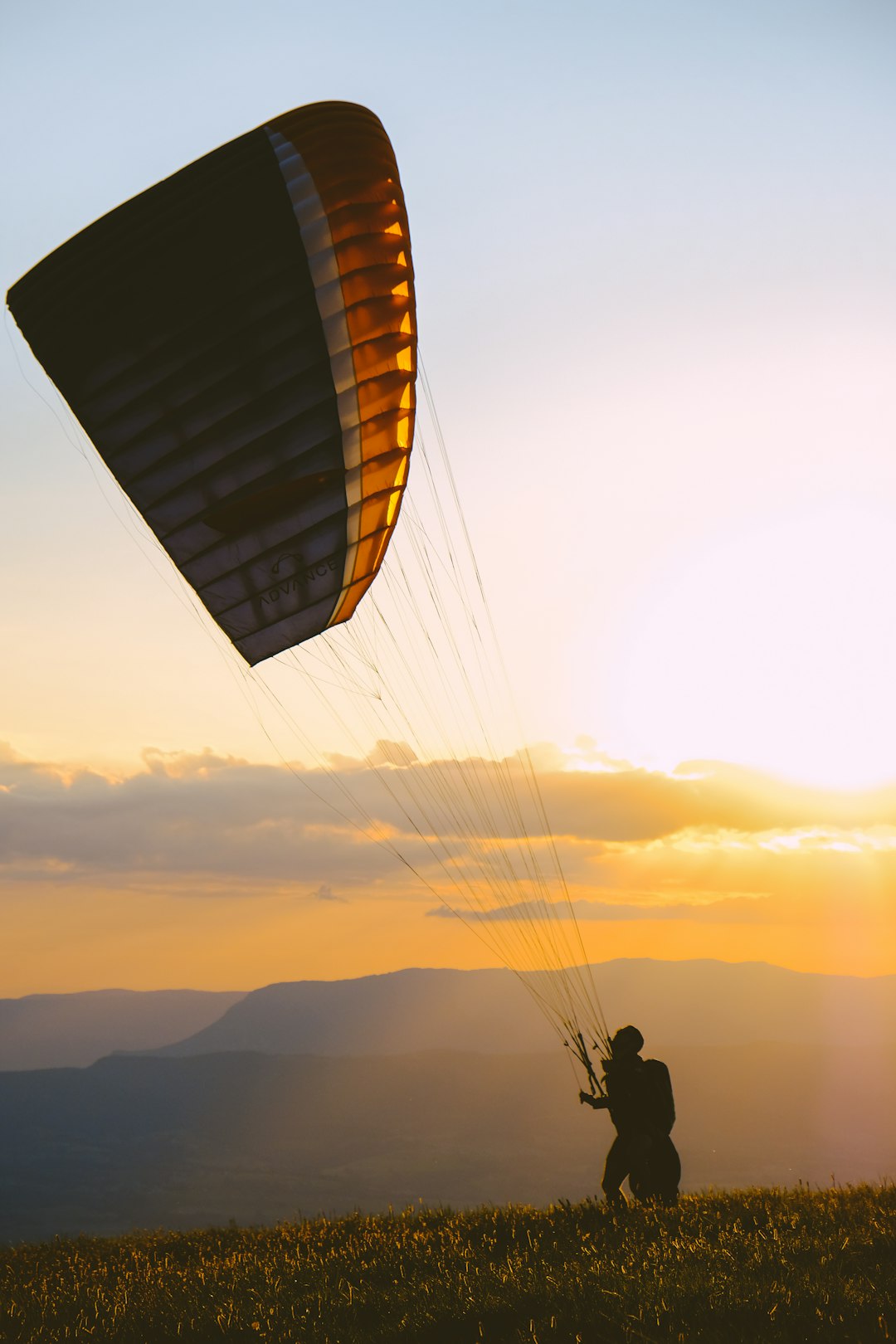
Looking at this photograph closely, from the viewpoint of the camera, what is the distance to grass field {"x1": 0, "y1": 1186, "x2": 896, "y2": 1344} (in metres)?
6.10


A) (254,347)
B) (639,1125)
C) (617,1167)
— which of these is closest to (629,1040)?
(639,1125)

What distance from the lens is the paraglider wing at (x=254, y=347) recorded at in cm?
1188

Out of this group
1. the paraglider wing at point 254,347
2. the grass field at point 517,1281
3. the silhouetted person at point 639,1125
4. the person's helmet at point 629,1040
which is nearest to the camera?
the grass field at point 517,1281

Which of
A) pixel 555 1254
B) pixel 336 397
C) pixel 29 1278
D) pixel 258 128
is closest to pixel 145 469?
pixel 336 397

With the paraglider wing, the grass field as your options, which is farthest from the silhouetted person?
the paraglider wing

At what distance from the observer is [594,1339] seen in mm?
5910

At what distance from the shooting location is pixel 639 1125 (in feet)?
36.8

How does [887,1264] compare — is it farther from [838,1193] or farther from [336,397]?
[336,397]

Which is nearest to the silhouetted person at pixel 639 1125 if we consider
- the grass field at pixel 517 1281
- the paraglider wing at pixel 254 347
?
the grass field at pixel 517 1281

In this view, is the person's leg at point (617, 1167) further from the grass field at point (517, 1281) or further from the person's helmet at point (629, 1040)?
the person's helmet at point (629, 1040)

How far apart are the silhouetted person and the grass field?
18.6 inches

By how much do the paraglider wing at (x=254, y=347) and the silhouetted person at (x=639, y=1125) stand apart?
22.8 feet

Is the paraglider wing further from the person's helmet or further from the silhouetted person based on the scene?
the silhouetted person

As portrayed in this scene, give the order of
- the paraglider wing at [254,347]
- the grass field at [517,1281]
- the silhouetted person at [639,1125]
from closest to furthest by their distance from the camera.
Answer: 1. the grass field at [517,1281]
2. the silhouetted person at [639,1125]
3. the paraglider wing at [254,347]
